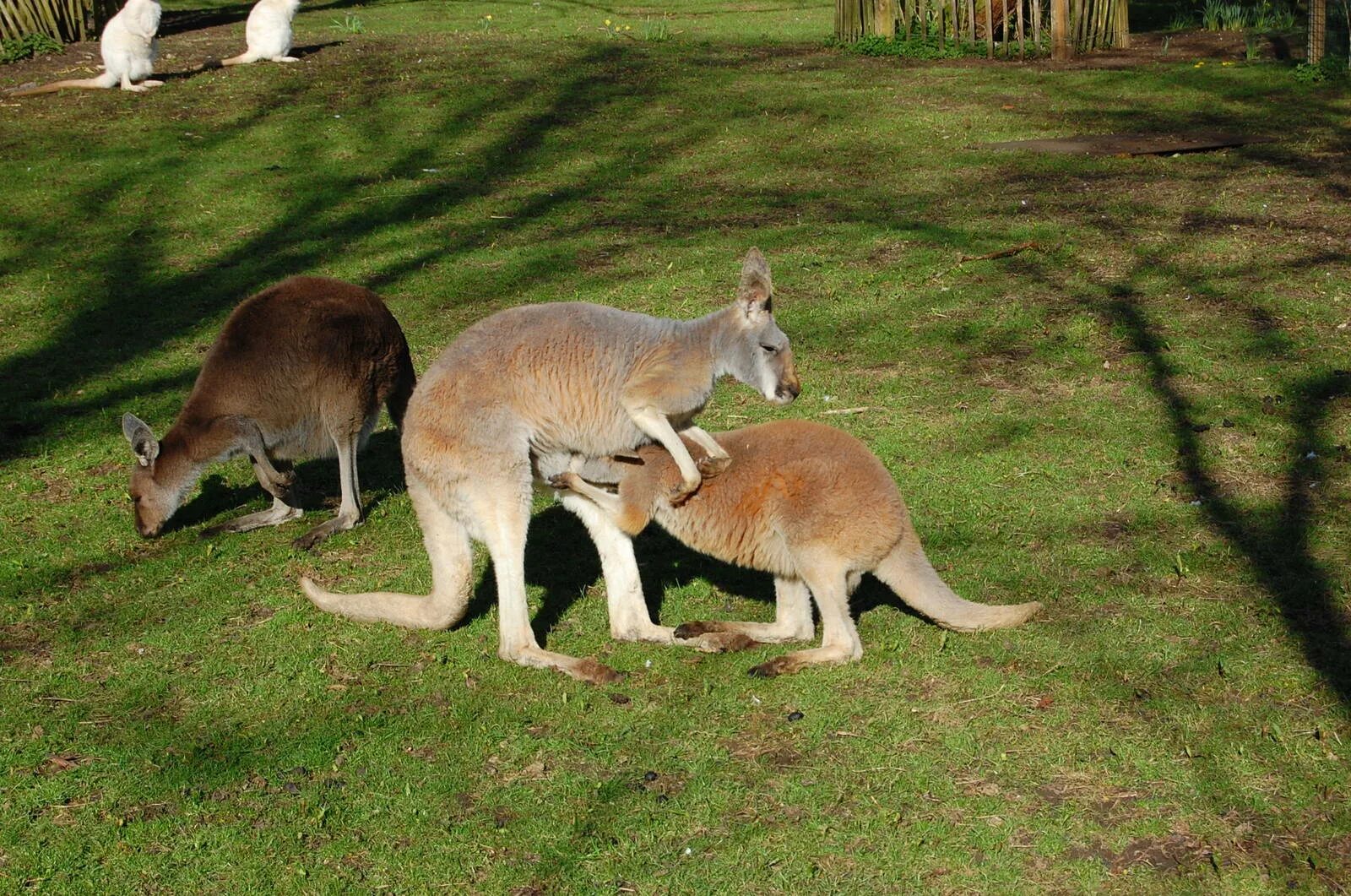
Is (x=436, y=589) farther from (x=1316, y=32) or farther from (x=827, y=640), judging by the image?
(x=1316, y=32)

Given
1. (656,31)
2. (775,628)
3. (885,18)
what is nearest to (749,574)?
(775,628)

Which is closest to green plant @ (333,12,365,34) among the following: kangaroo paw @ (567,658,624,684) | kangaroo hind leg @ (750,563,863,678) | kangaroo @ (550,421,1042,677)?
kangaroo @ (550,421,1042,677)

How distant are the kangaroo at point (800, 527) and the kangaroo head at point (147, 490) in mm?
2207

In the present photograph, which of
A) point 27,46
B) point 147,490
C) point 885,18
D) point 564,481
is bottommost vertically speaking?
point 147,490

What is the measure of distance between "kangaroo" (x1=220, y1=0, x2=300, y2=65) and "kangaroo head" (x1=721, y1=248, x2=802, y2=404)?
11.5m

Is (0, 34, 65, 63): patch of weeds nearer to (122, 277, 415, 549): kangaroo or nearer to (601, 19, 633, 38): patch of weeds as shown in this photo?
(601, 19, 633, 38): patch of weeds

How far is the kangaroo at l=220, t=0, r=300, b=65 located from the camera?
14.4 meters

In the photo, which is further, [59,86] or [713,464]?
[59,86]

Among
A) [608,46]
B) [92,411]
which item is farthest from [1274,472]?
[608,46]

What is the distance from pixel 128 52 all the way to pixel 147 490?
9311 millimetres

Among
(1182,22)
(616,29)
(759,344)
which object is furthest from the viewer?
(616,29)

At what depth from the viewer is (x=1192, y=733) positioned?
3.98 meters

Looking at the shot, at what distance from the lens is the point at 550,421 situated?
4.67 m

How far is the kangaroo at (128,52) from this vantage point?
13.2 metres
